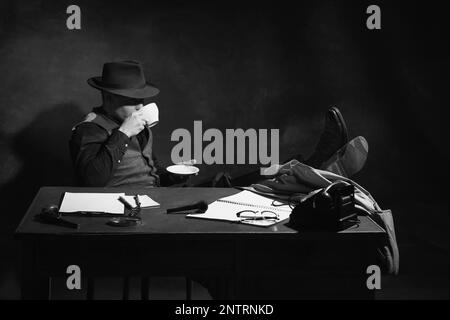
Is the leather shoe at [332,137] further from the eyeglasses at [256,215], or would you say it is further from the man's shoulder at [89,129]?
the man's shoulder at [89,129]

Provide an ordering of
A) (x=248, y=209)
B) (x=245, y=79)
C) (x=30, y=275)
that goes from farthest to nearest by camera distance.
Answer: (x=245, y=79), (x=248, y=209), (x=30, y=275)

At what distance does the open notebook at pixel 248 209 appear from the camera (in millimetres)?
2699

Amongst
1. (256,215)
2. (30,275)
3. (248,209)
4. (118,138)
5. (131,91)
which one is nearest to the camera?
(30,275)

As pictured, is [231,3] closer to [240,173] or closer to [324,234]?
[240,173]

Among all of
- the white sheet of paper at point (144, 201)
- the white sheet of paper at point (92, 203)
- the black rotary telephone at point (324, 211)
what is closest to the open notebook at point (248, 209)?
the black rotary telephone at point (324, 211)

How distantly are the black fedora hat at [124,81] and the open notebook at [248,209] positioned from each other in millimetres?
851

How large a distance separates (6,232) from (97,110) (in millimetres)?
1189

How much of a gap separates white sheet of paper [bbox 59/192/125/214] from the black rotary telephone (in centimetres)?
75

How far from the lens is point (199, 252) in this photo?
257cm

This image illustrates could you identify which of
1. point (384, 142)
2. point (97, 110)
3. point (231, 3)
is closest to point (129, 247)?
point (97, 110)

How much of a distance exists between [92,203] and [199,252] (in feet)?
1.95

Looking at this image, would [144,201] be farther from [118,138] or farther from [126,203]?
[118,138]
